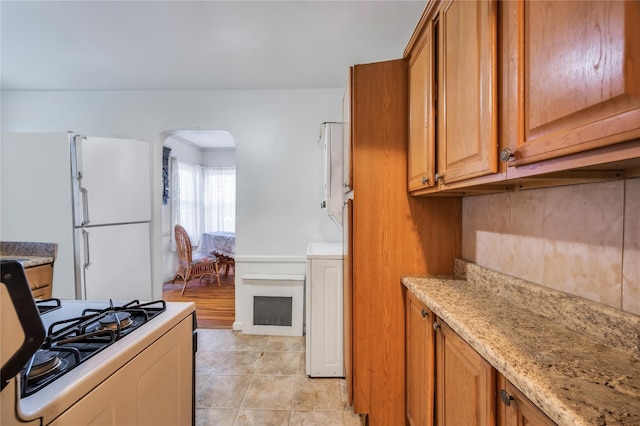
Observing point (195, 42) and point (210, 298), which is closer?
point (195, 42)

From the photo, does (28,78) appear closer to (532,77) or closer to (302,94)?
(302,94)

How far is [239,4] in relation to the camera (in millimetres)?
1716

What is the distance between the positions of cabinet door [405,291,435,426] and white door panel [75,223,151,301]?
2640mm

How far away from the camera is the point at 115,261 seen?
2.57 meters

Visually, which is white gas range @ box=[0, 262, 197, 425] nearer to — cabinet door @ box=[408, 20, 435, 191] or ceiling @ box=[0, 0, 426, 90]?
cabinet door @ box=[408, 20, 435, 191]

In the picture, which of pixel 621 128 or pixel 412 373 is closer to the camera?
pixel 621 128

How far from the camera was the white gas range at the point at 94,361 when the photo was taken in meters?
0.46

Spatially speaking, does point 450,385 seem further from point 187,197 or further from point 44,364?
point 187,197

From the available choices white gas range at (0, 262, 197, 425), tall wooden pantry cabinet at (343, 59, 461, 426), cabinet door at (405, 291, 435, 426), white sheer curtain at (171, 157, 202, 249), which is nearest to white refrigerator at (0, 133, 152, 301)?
white gas range at (0, 262, 197, 425)

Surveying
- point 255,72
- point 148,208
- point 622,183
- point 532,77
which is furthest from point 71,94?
point 622,183

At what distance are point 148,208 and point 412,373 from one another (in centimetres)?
287

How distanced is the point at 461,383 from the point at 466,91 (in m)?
1.04

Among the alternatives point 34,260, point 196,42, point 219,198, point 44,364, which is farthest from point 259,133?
point 219,198

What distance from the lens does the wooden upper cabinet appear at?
1.60 ft
